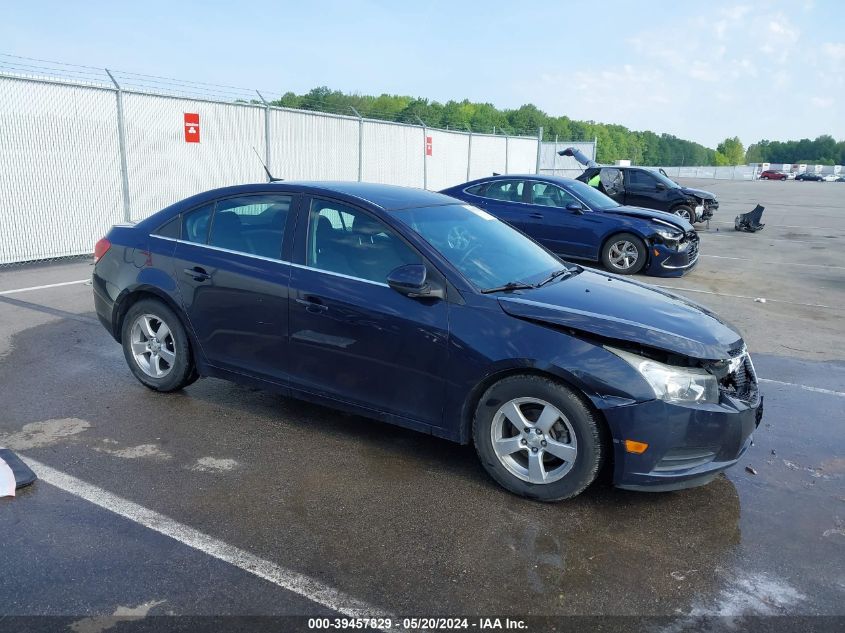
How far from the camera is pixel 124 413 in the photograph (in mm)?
4887

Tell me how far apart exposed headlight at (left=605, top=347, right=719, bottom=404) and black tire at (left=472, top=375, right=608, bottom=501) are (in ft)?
1.05

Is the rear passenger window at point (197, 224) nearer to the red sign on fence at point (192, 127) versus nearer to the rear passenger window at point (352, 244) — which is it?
the rear passenger window at point (352, 244)

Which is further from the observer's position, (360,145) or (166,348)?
(360,145)

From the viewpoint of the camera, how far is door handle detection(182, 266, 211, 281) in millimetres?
4777

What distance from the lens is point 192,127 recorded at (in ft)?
46.6

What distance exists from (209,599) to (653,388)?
224 cm

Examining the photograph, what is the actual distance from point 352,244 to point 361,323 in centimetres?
54

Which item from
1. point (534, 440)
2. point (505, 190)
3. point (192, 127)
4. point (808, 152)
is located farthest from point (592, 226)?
point (808, 152)

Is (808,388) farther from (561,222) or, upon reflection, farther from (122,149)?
(122,149)

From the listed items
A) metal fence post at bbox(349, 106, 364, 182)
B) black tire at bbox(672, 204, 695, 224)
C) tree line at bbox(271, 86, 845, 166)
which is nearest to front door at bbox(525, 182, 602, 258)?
black tire at bbox(672, 204, 695, 224)

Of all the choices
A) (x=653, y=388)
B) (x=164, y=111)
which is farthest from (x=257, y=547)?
(x=164, y=111)

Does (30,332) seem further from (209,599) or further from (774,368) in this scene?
(774,368)

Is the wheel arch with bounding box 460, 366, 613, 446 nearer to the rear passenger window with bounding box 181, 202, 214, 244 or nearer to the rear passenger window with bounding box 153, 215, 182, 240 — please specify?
the rear passenger window with bounding box 181, 202, 214, 244

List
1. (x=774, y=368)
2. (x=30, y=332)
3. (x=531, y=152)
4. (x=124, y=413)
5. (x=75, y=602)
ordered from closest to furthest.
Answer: (x=75, y=602) → (x=124, y=413) → (x=774, y=368) → (x=30, y=332) → (x=531, y=152)
